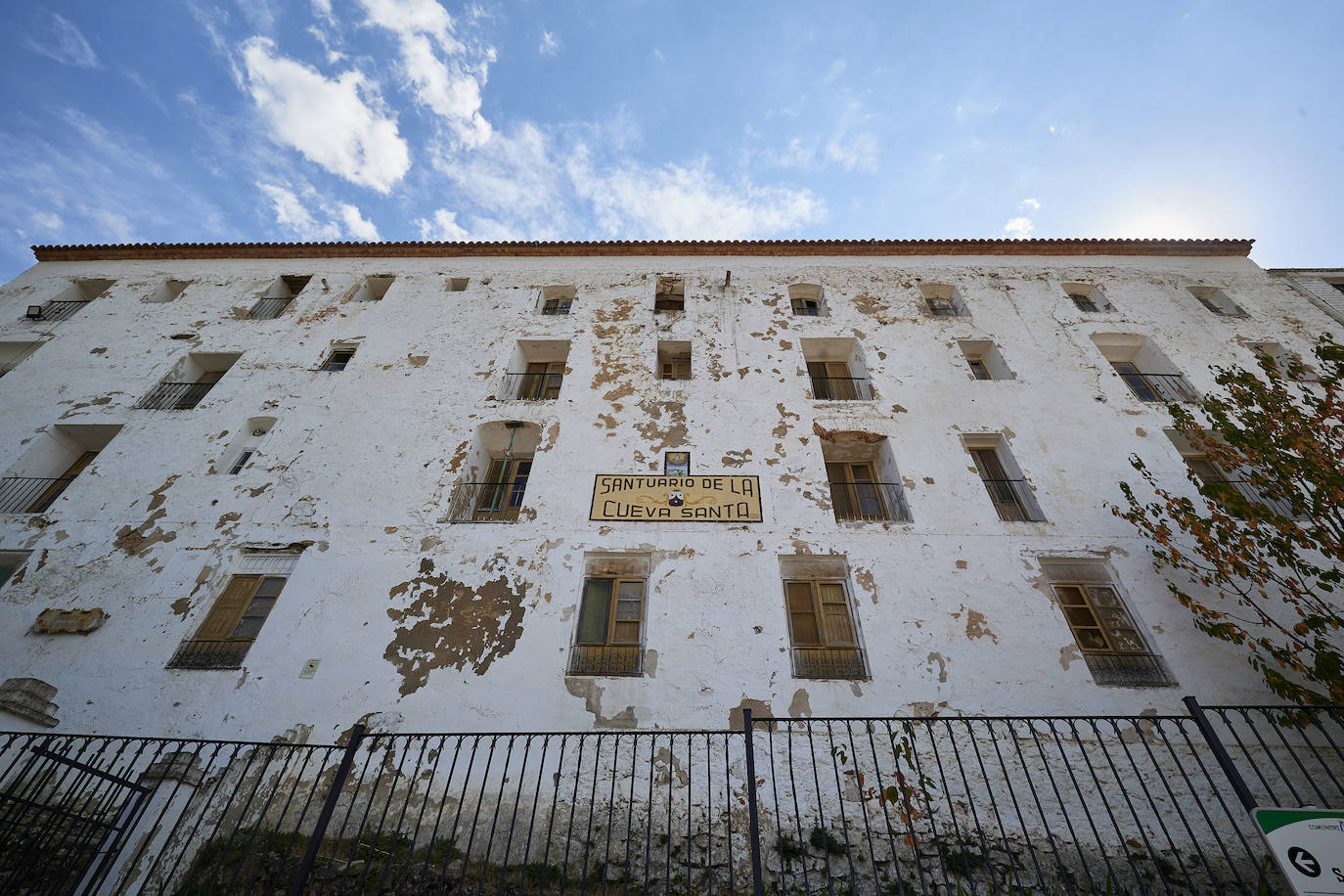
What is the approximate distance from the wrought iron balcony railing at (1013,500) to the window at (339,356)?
45.5 feet

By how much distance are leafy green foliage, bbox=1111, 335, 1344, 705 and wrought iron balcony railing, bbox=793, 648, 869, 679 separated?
443 cm

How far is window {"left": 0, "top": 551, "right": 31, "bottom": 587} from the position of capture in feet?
29.6

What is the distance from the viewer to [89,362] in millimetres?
12570

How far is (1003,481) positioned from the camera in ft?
33.2

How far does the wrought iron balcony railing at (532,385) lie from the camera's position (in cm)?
1232

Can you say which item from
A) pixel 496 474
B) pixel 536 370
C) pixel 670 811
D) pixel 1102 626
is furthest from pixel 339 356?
pixel 1102 626

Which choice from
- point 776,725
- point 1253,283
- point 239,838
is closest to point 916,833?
point 776,725

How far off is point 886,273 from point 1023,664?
10.6 m

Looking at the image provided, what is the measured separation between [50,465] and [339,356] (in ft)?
18.3

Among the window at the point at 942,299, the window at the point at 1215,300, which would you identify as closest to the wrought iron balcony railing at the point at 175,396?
the window at the point at 942,299

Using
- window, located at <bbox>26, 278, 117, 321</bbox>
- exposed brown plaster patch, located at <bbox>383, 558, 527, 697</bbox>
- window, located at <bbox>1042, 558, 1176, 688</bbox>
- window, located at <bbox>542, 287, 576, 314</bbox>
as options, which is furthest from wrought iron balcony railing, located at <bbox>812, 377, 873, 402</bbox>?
window, located at <bbox>26, 278, 117, 321</bbox>

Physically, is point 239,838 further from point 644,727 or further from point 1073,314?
point 1073,314

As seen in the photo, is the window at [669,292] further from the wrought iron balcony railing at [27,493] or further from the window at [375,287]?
the wrought iron balcony railing at [27,493]

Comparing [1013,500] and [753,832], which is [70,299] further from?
[1013,500]
